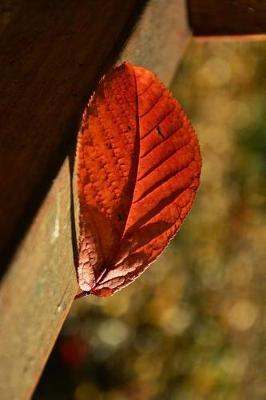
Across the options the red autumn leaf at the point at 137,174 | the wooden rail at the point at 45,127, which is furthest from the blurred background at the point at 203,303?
the wooden rail at the point at 45,127

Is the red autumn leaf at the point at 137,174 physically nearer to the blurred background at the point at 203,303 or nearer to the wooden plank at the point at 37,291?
the wooden plank at the point at 37,291

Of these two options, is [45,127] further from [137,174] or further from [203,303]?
[203,303]

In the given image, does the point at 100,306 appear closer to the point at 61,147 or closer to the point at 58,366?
the point at 58,366

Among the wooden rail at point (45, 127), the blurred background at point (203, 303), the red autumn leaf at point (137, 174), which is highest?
the wooden rail at point (45, 127)

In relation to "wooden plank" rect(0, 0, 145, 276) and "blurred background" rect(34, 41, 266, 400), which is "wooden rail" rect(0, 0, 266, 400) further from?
"blurred background" rect(34, 41, 266, 400)

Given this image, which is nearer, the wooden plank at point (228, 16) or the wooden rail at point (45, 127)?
the wooden rail at point (45, 127)

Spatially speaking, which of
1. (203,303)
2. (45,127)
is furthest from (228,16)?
(203,303)
